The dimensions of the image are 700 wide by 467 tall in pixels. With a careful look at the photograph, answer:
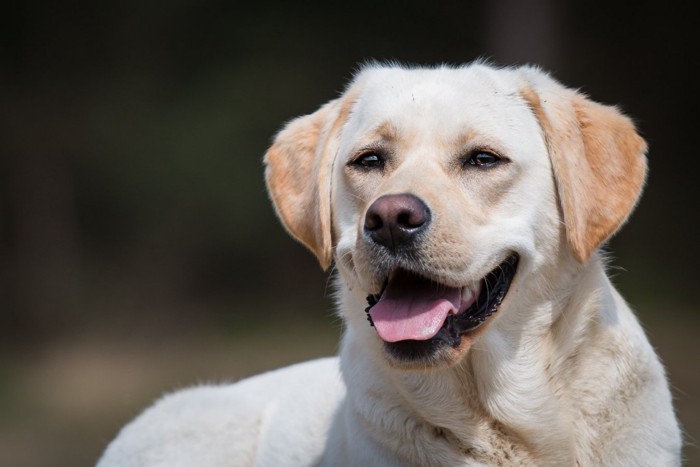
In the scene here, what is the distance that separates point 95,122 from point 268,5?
A: 219 centimetres

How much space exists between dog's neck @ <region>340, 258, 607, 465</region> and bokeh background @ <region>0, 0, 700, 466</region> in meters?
6.12

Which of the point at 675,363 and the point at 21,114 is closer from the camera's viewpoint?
the point at 675,363

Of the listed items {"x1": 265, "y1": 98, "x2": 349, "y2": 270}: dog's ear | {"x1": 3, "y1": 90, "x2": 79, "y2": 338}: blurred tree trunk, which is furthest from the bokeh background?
{"x1": 265, "y1": 98, "x2": 349, "y2": 270}: dog's ear

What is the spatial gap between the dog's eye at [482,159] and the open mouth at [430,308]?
30 cm

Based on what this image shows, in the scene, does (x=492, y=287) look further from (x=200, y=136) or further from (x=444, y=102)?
(x=200, y=136)

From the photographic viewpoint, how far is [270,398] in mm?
4500

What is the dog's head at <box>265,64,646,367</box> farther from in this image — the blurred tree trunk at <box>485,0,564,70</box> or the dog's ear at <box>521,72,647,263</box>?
the blurred tree trunk at <box>485,0,564,70</box>

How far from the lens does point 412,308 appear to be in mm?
3252

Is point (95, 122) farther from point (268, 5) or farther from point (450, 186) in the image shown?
point (450, 186)

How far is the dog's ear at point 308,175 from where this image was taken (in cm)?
373

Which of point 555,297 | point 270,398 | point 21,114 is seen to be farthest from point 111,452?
point 21,114

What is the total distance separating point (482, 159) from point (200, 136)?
829 cm

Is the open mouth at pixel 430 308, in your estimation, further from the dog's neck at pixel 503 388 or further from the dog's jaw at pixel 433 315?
the dog's neck at pixel 503 388

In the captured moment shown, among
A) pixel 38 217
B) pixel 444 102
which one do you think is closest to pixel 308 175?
pixel 444 102
